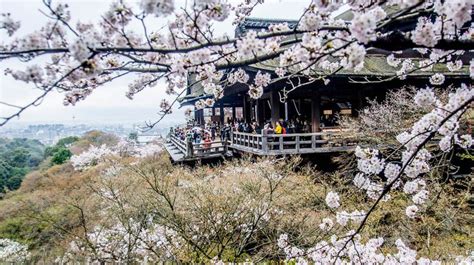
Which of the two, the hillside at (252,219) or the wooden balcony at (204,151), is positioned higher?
the wooden balcony at (204,151)

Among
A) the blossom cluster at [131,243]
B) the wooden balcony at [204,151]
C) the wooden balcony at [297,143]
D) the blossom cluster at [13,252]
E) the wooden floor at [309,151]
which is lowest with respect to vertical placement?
the blossom cluster at [13,252]

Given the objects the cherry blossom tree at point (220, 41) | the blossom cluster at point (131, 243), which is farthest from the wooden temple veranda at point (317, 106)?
the cherry blossom tree at point (220, 41)

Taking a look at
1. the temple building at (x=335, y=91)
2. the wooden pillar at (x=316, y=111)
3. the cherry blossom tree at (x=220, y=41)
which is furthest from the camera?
the wooden pillar at (x=316, y=111)

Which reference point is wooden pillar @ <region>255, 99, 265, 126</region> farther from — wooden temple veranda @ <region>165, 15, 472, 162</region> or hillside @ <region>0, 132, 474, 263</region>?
hillside @ <region>0, 132, 474, 263</region>

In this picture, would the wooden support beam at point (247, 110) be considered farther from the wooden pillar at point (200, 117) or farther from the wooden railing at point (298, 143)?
the wooden pillar at point (200, 117)

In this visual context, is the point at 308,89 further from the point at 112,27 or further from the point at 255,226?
the point at 112,27

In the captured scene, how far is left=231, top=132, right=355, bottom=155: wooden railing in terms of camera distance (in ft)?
33.7

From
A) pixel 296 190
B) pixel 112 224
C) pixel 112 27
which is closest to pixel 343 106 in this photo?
pixel 296 190

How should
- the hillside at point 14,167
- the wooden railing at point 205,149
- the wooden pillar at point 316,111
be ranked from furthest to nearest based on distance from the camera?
the hillside at point 14,167, the wooden railing at point 205,149, the wooden pillar at point 316,111

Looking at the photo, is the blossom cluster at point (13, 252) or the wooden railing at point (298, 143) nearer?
the wooden railing at point (298, 143)

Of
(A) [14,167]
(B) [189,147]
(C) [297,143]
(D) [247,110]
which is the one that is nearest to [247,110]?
(D) [247,110]

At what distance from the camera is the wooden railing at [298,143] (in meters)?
10.3

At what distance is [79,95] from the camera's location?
2.86 meters

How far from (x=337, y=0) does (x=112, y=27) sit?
1437 mm
